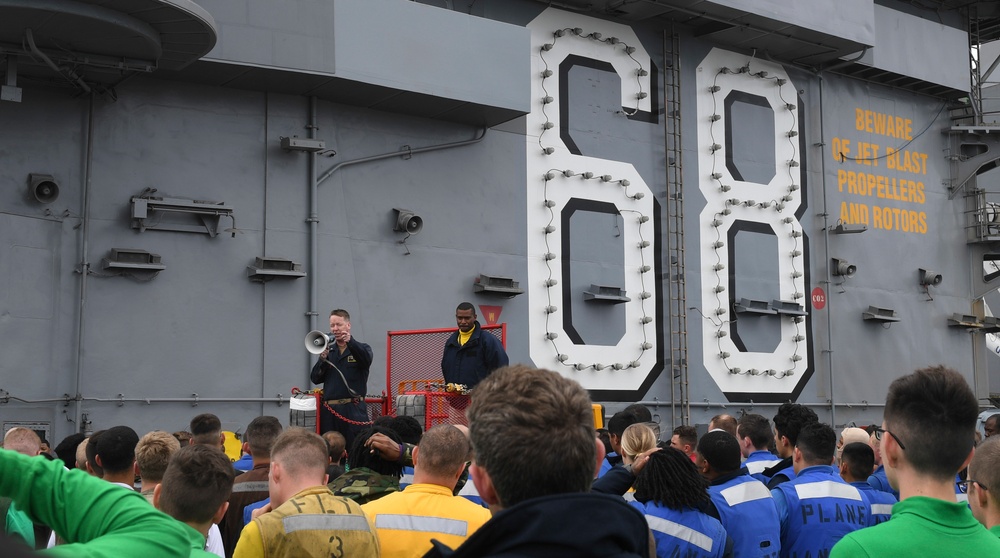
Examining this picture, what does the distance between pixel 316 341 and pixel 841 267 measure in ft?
36.2

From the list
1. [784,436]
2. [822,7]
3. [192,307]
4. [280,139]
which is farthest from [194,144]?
[822,7]

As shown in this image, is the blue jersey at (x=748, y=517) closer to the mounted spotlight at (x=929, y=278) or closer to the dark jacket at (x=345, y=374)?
the dark jacket at (x=345, y=374)

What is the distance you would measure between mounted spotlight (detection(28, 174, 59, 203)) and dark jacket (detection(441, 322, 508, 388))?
15.9 ft

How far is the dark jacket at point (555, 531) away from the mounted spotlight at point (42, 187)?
10.7 meters

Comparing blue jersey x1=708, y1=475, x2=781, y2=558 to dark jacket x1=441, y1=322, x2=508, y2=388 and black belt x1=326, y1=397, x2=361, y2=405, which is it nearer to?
dark jacket x1=441, y1=322, x2=508, y2=388

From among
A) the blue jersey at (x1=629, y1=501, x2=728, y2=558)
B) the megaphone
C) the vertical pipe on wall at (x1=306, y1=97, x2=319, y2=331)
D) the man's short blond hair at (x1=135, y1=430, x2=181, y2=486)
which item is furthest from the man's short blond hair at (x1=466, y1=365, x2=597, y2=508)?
the vertical pipe on wall at (x1=306, y1=97, x2=319, y2=331)

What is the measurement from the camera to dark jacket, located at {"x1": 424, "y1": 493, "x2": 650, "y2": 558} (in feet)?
6.42

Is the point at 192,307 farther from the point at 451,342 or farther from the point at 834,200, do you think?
the point at 834,200

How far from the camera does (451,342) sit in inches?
418

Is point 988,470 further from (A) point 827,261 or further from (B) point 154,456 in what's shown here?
(A) point 827,261

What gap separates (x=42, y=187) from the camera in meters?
11.5

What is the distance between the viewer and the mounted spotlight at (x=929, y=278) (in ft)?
65.3

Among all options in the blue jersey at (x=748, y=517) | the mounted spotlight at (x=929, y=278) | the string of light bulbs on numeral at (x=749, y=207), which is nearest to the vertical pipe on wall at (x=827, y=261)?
the string of light bulbs on numeral at (x=749, y=207)

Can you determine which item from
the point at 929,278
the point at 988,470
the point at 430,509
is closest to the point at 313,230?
the point at 430,509
